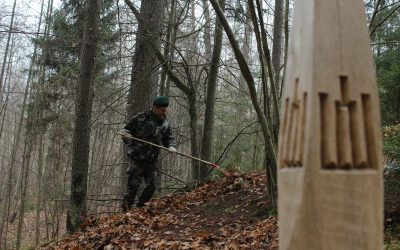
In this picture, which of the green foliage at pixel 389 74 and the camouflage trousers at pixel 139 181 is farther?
the green foliage at pixel 389 74

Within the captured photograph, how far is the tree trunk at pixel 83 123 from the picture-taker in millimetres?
7480

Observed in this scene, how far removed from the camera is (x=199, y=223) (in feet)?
20.9

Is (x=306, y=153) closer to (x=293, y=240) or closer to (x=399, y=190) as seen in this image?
(x=293, y=240)

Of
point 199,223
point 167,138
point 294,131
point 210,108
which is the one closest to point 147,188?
point 167,138

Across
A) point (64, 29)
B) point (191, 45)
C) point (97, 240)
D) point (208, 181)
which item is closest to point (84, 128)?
point (97, 240)

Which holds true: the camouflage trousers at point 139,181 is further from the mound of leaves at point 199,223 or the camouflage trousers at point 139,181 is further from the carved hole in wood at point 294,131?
the carved hole in wood at point 294,131

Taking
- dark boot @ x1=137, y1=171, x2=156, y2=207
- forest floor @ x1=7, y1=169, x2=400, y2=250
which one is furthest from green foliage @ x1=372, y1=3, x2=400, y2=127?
dark boot @ x1=137, y1=171, x2=156, y2=207

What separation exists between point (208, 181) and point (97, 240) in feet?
10.2

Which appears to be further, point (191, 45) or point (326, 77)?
point (191, 45)

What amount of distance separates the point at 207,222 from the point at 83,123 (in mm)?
2762

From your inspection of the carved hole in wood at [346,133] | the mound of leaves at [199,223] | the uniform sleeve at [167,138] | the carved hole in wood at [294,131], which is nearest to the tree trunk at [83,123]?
the mound of leaves at [199,223]

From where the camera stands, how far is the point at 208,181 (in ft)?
28.6

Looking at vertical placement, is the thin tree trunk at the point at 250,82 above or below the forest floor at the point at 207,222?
above

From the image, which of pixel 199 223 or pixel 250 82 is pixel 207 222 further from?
pixel 250 82
